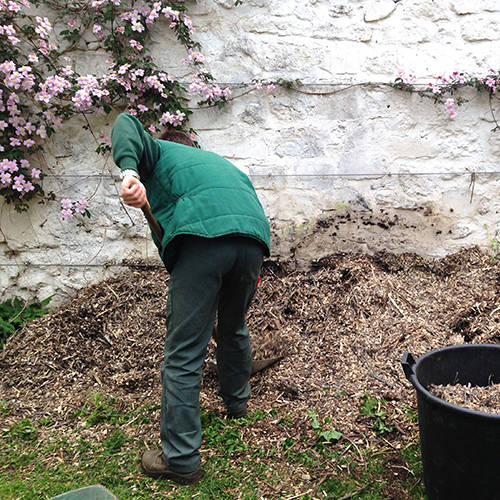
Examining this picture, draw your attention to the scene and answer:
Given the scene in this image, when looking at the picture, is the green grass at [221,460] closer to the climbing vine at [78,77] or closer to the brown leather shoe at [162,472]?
the brown leather shoe at [162,472]

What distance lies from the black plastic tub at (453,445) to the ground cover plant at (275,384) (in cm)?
26

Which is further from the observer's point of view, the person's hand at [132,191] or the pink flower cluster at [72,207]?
the pink flower cluster at [72,207]

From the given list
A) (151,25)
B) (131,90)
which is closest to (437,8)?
(151,25)

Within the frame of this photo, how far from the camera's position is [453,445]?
1697mm

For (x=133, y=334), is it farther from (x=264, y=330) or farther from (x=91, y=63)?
(x=91, y=63)

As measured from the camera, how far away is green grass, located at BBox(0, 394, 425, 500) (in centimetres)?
207

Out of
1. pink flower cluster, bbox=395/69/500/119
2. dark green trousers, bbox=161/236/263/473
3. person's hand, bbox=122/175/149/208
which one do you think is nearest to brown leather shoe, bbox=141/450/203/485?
dark green trousers, bbox=161/236/263/473

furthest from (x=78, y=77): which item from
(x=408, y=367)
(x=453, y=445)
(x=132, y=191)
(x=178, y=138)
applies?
(x=453, y=445)

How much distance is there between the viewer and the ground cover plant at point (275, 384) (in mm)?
2162

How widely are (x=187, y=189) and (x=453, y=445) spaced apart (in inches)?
59.1

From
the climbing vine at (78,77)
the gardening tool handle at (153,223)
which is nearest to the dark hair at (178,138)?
the gardening tool handle at (153,223)

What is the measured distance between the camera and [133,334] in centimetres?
329

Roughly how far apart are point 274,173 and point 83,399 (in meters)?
2.19

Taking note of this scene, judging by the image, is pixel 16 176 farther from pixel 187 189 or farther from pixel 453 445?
pixel 453 445
